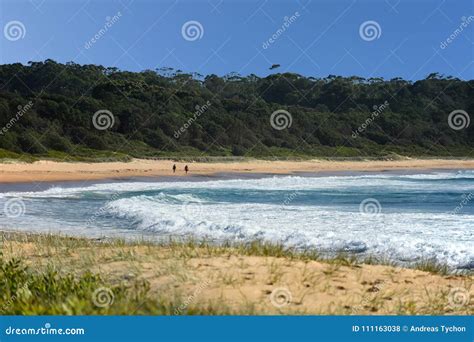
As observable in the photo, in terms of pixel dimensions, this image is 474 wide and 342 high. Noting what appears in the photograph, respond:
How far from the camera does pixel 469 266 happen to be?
10953mm

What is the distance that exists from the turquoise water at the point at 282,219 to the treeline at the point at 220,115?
86.9 ft

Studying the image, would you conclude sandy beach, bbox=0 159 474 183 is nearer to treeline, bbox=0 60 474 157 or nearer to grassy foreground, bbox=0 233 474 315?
treeline, bbox=0 60 474 157

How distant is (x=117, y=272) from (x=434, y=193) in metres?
23.3

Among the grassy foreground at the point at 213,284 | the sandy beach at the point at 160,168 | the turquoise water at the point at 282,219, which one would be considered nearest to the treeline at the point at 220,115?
the sandy beach at the point at 160,168

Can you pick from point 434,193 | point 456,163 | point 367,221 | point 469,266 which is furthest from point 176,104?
point 469,266

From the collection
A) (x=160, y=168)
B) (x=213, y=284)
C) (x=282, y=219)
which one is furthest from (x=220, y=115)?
(x=213, y=284)

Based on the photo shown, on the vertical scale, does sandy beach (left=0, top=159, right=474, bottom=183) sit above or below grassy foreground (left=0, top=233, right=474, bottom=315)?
above

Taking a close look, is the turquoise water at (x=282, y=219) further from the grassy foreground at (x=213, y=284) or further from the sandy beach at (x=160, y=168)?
the sandy beach at (x=160, y=168)

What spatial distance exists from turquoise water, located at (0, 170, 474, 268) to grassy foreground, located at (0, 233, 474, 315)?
2.98 meters

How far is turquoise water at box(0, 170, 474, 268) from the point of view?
13031mm

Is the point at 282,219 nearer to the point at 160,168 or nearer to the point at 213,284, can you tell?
the point at 213,284

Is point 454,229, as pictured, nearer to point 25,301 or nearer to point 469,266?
point 469,266

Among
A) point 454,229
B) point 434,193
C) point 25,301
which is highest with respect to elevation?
point 434,193

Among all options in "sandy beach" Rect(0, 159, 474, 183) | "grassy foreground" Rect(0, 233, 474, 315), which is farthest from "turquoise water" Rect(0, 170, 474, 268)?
"sandy beach" Rect(0, 159, 474, 183)
